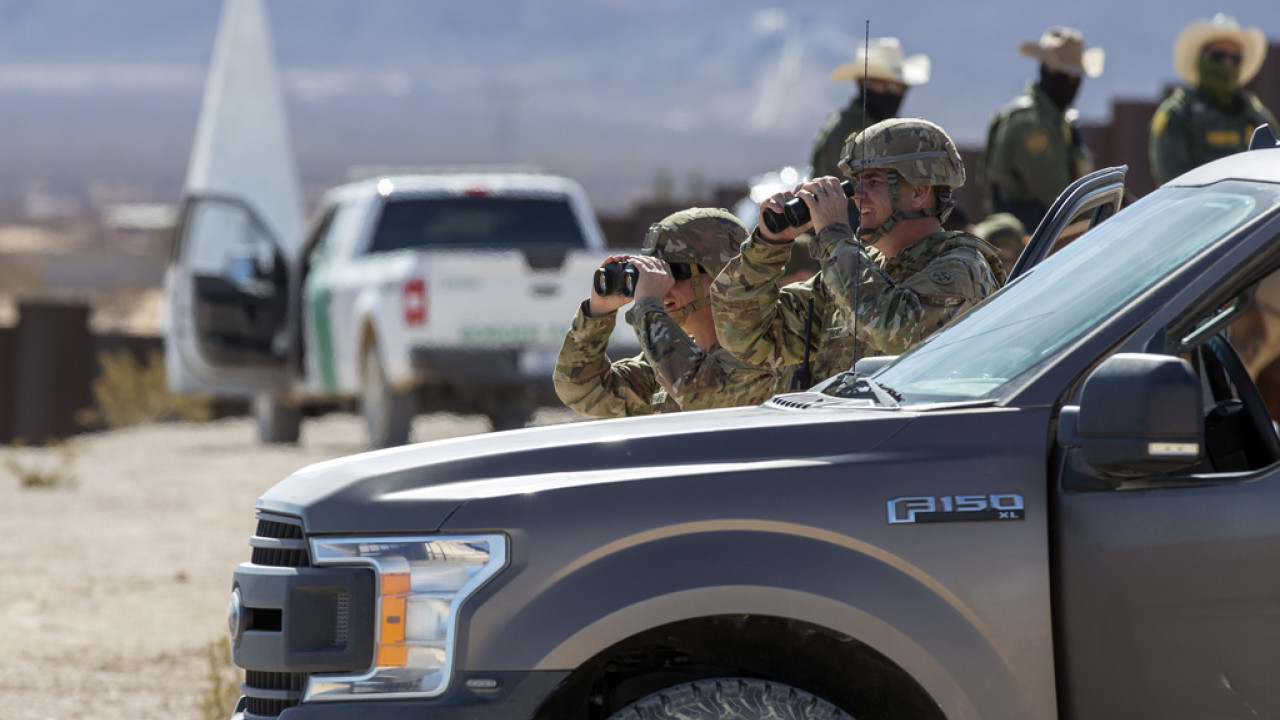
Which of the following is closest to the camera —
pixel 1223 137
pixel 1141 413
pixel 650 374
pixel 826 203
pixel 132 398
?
pixel 1141 413

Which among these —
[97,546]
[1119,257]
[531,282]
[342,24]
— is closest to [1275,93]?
[531,282]

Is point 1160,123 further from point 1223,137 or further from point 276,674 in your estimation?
point 276,674

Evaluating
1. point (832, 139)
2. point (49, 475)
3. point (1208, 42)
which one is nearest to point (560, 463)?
point (832, 139)

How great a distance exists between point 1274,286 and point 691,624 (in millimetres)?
3270

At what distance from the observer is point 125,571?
34.4 feet

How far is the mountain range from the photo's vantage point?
11638 centimetres

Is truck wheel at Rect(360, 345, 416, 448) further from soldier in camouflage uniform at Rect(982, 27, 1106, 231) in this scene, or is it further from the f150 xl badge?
the f150 xl badge

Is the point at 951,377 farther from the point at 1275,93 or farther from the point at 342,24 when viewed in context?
the point at 342,24

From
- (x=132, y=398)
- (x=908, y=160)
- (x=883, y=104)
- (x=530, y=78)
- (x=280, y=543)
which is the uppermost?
(x=530, y=78)

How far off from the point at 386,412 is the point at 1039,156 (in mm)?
5130

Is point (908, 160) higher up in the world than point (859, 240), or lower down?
higher up

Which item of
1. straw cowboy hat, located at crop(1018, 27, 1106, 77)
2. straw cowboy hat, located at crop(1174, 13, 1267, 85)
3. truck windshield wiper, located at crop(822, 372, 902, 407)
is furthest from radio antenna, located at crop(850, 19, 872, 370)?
straw cowboy hat, located at crop(1174, 13, 1267, 85)

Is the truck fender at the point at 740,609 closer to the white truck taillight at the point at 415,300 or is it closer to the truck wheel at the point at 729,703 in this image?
the truck wheel at the point at 729,703

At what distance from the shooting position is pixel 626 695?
3336 millimetres
